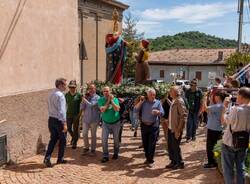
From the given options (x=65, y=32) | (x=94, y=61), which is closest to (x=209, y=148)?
(x=65, y=32)

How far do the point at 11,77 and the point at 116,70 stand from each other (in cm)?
535

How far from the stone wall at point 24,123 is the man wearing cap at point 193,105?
12.5 feet

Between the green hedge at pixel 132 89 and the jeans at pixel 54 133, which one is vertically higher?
the green hedge at pixel 132 89

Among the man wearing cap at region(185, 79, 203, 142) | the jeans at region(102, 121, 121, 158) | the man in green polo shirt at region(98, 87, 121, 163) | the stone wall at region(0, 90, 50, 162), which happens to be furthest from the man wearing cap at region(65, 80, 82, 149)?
the man wearing cap at region(185, 79, 203, 142)

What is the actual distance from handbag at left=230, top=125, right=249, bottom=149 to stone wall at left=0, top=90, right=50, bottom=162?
14.7 feet

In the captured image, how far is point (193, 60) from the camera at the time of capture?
5022 centimetres

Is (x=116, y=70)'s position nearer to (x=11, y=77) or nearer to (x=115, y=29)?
(x=115, y=29)

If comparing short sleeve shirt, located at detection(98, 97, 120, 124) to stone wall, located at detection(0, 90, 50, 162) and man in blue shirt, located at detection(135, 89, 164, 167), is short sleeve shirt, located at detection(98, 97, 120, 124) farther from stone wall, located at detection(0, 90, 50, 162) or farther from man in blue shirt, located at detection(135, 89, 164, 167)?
stone wall, located at detection(0, 90, 50, 162)

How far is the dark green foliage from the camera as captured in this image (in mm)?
79875

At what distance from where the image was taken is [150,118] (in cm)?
772

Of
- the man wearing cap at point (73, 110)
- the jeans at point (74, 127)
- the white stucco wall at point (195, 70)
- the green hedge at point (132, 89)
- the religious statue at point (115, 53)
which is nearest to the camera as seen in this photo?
the man wearing cap at point (73, 110)

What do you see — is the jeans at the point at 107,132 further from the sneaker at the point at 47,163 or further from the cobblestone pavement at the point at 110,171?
the sneaker at the point at 47,163

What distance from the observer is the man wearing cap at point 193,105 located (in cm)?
1016

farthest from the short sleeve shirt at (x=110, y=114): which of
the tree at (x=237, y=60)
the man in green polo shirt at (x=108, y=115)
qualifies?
the tree at (x=237, y=60)
